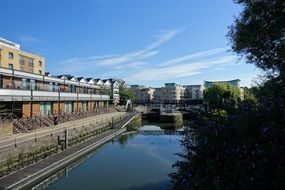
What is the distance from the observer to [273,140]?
6930 millimetres

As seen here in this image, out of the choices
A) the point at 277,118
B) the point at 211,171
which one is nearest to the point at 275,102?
the point at 277,118

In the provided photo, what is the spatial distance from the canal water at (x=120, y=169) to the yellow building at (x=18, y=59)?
28808 millimetres

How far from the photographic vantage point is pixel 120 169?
3325cm

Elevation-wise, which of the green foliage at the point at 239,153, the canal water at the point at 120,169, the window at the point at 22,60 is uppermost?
the window at the point at 22,60

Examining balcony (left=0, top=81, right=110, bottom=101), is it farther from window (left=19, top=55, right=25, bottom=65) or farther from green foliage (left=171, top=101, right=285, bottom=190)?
green foliage (left=171, top=101, right=285, bottom=190)

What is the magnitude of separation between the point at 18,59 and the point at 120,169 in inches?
A: 1813

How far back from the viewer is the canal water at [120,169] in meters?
26.9

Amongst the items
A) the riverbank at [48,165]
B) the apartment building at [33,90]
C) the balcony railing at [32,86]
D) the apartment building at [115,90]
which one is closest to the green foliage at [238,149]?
the riverbank at [48,165]

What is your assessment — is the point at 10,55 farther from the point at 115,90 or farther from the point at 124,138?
the point at 115,90

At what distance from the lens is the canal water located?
2686 cm

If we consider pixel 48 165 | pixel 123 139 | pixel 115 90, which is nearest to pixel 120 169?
pixel 48 165

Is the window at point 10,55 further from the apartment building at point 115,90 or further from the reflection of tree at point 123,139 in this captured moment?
the apartment building at point 115,90

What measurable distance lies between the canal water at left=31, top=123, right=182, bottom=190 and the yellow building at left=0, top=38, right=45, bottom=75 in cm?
2881

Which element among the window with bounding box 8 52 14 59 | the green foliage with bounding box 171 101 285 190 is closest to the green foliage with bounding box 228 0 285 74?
the green foliage with bounding box 171 101 285 190
